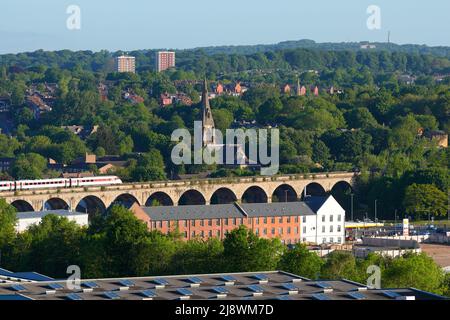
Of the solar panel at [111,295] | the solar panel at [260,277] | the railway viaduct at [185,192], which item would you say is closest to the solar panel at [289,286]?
the solar panel at [260,277]

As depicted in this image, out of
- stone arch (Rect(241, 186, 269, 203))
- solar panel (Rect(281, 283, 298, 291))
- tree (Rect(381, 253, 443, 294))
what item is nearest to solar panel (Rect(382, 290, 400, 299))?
solar panel (Rect(281, 283, 298, 291))

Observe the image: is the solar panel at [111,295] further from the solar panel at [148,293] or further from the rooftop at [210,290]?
the solar panel at [148,293]

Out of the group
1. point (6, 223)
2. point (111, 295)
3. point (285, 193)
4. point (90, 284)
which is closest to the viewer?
point (111, 295)

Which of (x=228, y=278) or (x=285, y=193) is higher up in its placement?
(x=228, y=278)

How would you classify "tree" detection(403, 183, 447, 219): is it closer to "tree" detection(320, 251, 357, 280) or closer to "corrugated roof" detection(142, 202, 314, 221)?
Result: "corrugated roof" detection(142, 202, 314, 221)

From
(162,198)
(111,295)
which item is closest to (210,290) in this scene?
(111,295)

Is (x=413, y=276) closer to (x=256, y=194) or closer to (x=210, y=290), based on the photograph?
(x=210, y=290)

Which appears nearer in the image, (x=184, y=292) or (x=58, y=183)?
(x=184, y=292)
